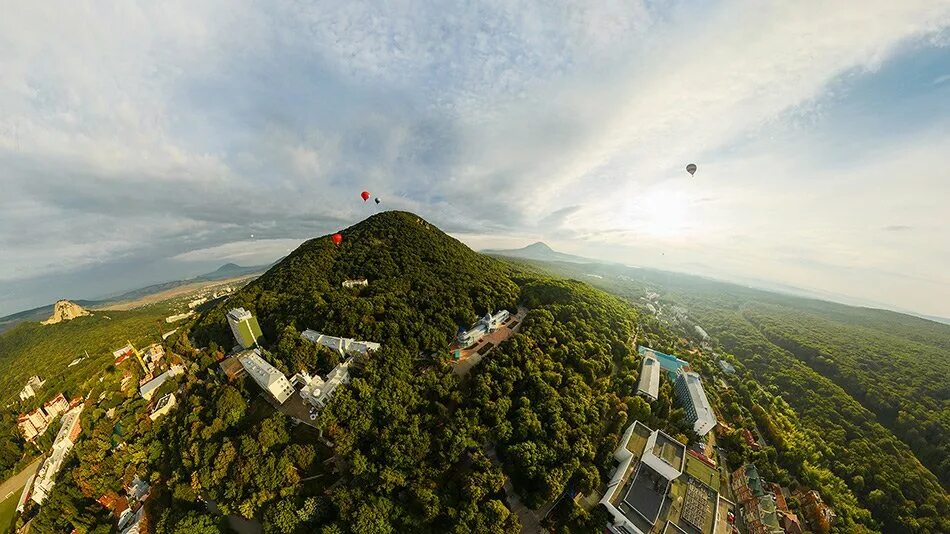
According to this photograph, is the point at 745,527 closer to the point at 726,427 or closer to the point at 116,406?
the point at 726,427

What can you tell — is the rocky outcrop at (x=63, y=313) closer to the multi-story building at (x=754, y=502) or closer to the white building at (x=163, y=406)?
the white building at (x=163, y=406)

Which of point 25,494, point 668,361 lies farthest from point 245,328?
point 668,361

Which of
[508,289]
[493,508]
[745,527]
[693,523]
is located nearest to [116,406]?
[493,508]

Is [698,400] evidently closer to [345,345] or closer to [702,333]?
[345,345]

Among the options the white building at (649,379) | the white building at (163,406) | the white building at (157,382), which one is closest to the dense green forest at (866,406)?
the white building at (649,379)

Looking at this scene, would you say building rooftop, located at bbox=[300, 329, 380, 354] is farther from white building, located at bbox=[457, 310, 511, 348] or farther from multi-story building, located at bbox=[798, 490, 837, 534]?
multi-story building, located at bbox=[798, 490, 837, 534]

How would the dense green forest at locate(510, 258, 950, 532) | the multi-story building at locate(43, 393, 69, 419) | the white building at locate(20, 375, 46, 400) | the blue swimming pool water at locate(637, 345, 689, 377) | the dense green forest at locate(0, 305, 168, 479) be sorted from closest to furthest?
1. the dense green forest at locate(510, 258, 950, 532)
2. the dense green forest at locate(0, 305, 168, 479)
3. the multi-story building at locate(43, 393, 69, 419)
4. the white building at locate(20, 375, 46, 400)
5. the blue swimming pool water at locate(637, 345, 689, 377)

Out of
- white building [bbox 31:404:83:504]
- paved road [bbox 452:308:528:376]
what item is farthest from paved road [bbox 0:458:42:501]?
paved road [bbox 452:308:528:376]
